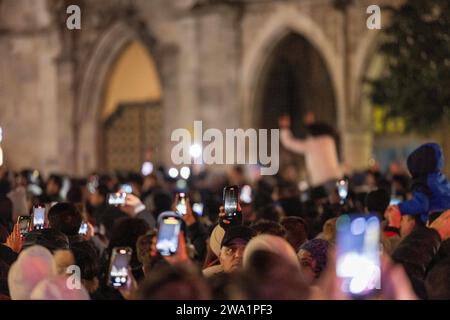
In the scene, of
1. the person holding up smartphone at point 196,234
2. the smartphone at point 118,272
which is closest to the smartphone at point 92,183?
the person holding up smartphone at point 196,234

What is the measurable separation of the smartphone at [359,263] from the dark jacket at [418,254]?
60 cm

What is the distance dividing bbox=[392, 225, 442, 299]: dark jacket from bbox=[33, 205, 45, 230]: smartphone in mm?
3180

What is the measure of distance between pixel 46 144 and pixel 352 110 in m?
9.28

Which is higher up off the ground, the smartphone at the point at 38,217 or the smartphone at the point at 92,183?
the smartphone at the point at 92,183

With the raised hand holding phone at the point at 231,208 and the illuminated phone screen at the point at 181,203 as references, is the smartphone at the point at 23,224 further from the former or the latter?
the raised hand holding phone at the point at 231,208

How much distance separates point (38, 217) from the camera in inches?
329

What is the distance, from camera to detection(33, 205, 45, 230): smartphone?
830 cm

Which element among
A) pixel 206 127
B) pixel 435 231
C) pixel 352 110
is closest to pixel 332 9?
pixel 352 110

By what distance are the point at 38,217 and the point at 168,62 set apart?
17.4m

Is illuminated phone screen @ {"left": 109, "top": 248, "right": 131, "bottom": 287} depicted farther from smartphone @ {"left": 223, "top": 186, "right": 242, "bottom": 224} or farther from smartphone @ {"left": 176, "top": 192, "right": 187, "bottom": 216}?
smartphone @ {"left": 176, "top": 192, "right": 187, "bottom": 216}

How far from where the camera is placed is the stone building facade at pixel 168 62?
76.4 feet

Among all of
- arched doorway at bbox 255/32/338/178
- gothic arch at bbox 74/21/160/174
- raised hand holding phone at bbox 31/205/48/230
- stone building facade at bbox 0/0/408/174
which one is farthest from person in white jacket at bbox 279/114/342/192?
gothic arch at bbox 74/21/160/174

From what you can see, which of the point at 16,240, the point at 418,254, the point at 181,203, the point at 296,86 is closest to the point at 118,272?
the point at 418,254

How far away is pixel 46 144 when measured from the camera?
29.0 m
